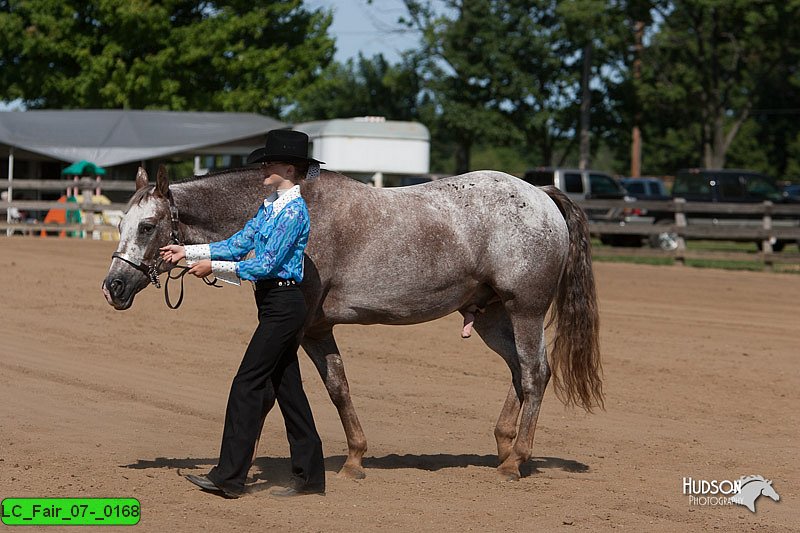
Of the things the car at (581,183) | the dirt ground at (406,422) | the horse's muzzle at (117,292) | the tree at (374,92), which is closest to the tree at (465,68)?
the tree at (374,92)

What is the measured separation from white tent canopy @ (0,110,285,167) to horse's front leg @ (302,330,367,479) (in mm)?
21931

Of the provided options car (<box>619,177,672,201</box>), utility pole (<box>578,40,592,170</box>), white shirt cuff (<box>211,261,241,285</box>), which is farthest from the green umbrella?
white shirt cuff (<box>211,261,241,285</box>)

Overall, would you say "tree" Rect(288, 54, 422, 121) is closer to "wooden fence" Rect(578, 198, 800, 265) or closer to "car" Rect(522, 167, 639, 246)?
"car" Rect(522, 167, 639, 246)

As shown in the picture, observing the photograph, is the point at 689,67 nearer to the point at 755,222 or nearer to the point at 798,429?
the point at 755,222

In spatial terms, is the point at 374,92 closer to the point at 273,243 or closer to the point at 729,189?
the point at 729,189

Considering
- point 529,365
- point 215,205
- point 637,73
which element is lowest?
point 529,365

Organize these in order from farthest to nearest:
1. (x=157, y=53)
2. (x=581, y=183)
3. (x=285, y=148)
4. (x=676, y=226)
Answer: (x=157, y=53), (x=581, y=183), (x=676, y=226), (x=285, y=148)

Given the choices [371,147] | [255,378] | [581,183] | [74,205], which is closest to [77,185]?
[74,205]

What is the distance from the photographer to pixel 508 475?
712 centimetres

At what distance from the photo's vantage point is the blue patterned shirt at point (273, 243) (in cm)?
602

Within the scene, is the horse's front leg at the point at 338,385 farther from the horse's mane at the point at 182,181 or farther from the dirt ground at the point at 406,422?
the horse's mane at the point at 182,181

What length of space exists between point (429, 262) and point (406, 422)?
2.22 metres

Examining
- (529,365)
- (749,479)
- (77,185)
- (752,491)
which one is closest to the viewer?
(752,491)

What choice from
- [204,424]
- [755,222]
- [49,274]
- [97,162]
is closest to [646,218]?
[755,222]
